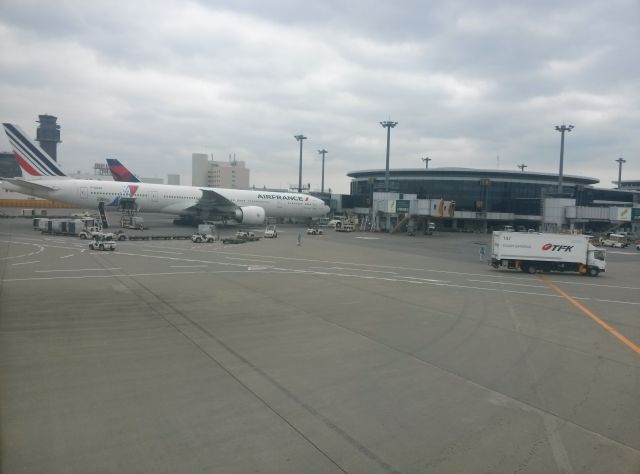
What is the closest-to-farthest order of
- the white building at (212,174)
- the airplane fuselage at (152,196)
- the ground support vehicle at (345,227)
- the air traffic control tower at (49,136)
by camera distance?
the airplane fuselage at (152,196) < the ground support vehicle at (345,227) < the air traffic control tower at (49,136) < the white building at (212,174)

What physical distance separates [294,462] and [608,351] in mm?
10736

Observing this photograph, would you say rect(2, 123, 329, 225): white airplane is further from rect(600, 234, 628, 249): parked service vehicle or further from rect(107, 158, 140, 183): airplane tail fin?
rect(600, 234, 628, 249): parked service vehicle

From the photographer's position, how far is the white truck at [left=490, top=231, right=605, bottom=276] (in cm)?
3006

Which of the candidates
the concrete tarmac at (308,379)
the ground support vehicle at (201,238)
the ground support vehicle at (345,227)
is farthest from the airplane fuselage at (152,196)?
the concrete tarmac at (308,379)

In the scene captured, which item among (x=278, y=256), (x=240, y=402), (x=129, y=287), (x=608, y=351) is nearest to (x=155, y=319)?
(x=129, y=287)

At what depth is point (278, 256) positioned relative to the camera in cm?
3462

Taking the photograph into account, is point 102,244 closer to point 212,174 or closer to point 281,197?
point 281,197

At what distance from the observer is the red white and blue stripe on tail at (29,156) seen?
47338 millimetres

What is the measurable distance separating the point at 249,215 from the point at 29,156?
978 inches

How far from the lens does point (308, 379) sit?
9.98 metres

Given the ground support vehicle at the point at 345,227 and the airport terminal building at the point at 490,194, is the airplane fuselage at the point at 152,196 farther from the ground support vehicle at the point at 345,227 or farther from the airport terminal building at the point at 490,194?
the airport terminal building at the point at 490,194

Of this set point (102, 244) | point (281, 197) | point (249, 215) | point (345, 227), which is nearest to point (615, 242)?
point (345, 227)

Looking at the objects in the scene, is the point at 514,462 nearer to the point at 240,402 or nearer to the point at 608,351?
the point at 240,402

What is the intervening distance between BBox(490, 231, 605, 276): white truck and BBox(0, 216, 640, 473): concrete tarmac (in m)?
8.30
